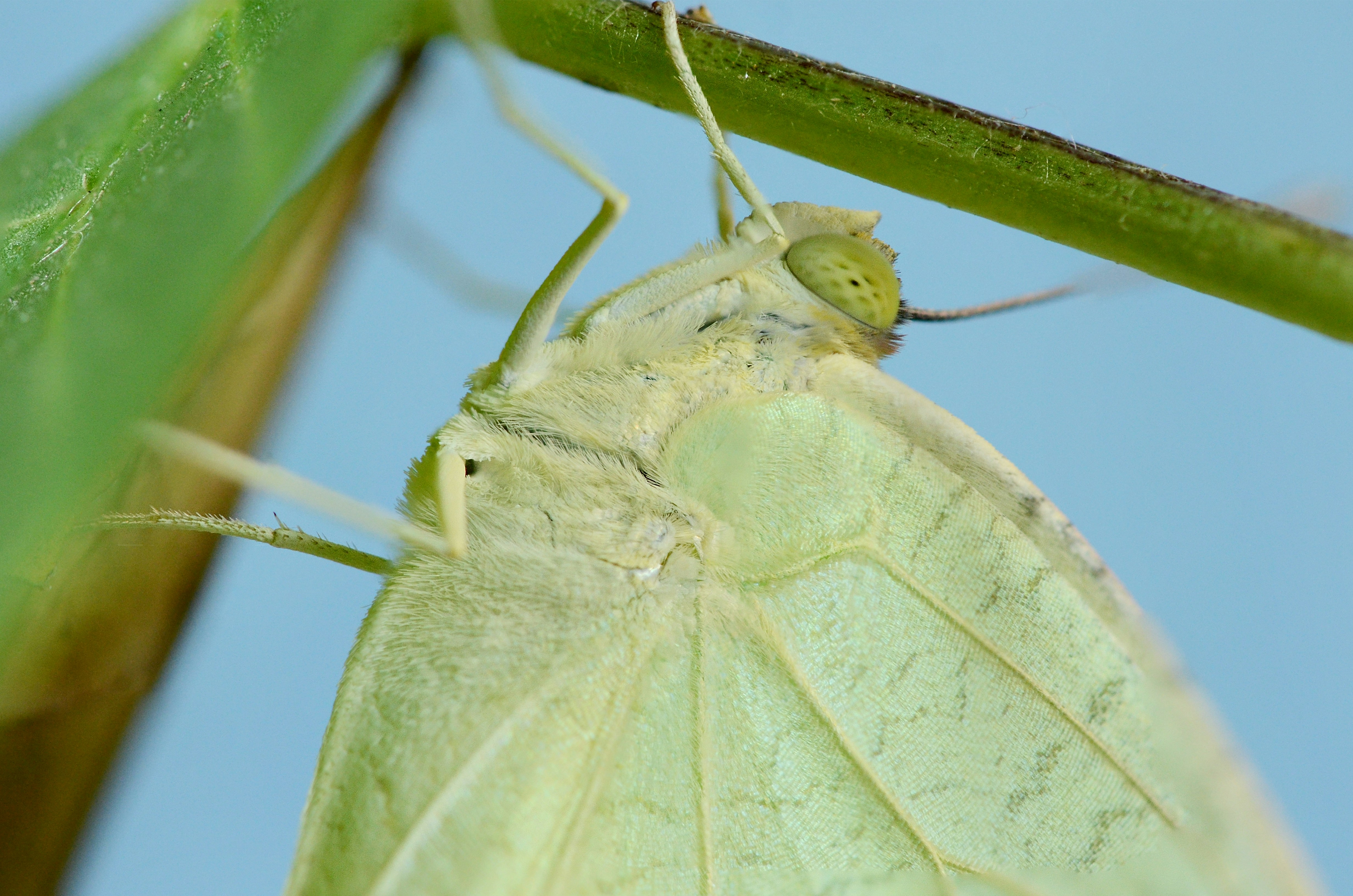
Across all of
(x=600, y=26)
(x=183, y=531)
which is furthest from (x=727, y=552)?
(x=183, y=531)

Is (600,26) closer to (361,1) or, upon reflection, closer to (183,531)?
(361,1)

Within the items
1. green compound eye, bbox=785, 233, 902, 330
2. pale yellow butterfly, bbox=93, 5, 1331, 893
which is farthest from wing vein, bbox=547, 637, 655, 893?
green compound eye, bbox=785, 233, 902, 330

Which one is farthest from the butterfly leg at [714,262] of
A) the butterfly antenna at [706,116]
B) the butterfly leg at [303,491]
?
the butterfly leg at [303,491]

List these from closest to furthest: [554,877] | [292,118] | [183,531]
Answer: [292,118], [554,877], [183,531]

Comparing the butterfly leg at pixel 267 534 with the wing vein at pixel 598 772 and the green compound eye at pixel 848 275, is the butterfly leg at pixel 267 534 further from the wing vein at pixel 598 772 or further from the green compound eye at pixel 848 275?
the green compound eye at pixel 848 275

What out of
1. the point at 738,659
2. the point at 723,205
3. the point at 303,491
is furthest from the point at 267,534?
the point at 723,205

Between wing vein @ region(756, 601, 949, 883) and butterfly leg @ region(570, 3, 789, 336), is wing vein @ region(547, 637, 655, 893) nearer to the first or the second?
wing vein @ region(756, 601, 949, 883)
